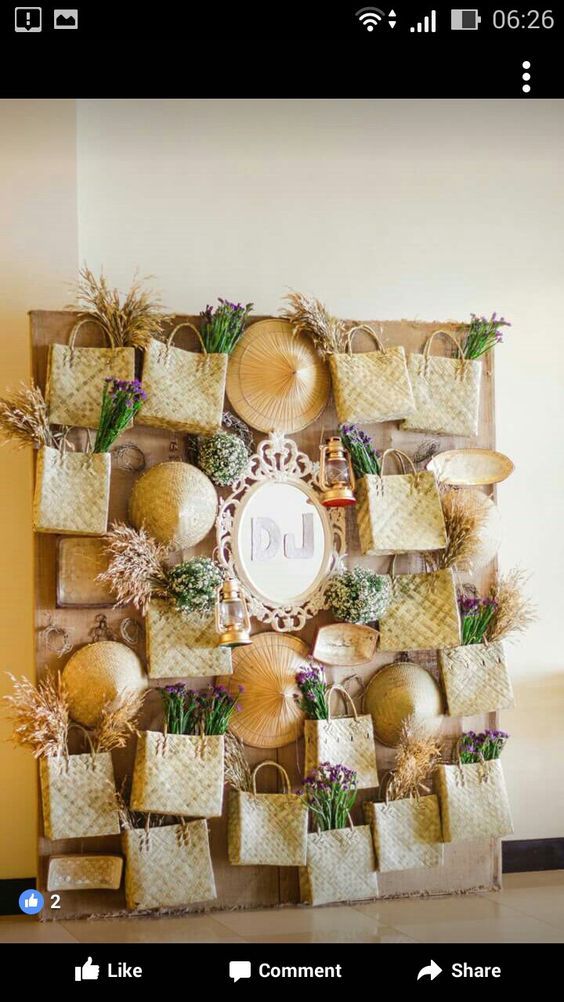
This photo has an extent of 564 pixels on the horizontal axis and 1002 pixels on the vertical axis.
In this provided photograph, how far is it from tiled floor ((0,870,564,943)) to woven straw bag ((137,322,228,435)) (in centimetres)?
151

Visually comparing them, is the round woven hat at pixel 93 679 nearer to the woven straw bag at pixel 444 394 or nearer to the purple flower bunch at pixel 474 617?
the purple flower bunch at pixel 474 617

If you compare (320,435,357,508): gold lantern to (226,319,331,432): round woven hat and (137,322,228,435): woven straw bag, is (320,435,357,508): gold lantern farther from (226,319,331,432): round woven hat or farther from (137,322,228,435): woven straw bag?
(137,322,228,435): woven straw bag

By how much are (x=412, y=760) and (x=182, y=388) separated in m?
1.41

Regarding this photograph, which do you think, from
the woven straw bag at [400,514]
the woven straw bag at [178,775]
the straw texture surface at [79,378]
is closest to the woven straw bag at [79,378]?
the straw texture surface at [79,378]

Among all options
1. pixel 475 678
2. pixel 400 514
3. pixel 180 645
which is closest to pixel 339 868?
pixel 475 678

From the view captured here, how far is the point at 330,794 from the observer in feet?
11.0

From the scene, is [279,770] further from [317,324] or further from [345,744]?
[317,324]

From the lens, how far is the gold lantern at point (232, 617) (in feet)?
10.5

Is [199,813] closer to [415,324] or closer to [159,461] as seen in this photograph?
[159,461]

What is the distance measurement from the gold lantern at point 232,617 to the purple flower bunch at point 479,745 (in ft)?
2.82

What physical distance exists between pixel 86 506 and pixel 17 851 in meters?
1.24
